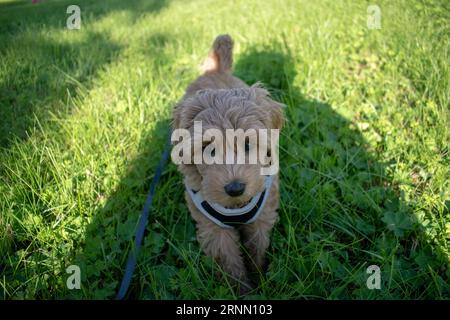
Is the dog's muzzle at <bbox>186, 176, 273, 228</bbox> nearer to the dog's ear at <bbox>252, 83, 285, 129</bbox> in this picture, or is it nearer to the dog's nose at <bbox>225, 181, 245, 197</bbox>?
the dog's nose at <bbox>225, 181, 245, 197</bbox>

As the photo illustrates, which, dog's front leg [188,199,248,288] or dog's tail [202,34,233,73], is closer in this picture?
dog's front leg [188,199,248,288]

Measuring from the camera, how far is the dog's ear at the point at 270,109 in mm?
2471

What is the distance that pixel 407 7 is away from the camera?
5.21 m

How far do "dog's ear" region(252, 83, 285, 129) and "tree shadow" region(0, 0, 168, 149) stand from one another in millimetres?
2279

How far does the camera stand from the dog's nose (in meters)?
2.03

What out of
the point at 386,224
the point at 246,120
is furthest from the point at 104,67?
the point at 386,224

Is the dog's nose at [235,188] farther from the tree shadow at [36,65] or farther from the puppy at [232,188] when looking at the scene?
the tree shadow at [36,65]

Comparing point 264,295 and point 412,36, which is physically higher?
point 412,36

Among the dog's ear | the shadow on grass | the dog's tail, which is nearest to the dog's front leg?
the shadow on grass

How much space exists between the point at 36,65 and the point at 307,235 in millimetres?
4124

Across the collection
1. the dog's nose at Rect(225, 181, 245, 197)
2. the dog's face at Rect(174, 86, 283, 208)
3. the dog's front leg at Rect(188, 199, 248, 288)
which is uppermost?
the dog's face at Rect(174, 86, 283, 208)

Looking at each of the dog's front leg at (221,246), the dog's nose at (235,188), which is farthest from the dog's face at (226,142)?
the dog's front leg at (221,246)
